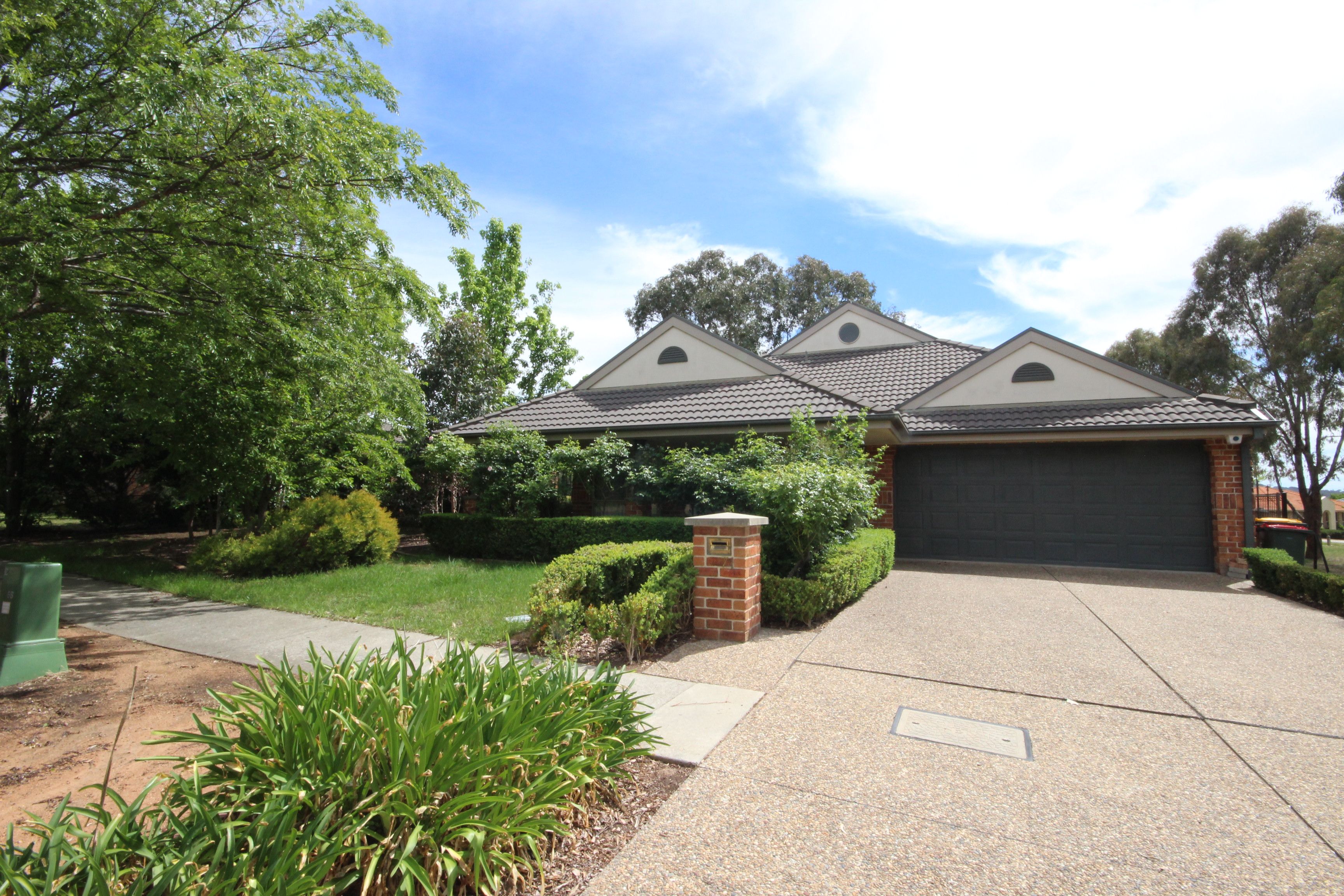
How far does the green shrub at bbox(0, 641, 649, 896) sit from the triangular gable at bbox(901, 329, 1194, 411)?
11.9 metres

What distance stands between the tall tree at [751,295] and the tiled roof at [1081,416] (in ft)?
72.6

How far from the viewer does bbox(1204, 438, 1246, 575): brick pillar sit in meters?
11.0

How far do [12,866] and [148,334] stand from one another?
947 centimetres

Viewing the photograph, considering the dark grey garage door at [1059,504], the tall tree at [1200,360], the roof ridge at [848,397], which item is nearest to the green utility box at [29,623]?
the roof ridge at [848,397]

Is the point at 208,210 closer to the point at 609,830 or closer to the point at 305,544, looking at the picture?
the point at 305,544

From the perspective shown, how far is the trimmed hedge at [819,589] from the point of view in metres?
6.49

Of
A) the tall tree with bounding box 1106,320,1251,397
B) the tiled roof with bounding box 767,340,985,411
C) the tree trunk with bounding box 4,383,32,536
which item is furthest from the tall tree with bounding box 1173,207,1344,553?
the tree trunk with bounding box 4,383,32,536

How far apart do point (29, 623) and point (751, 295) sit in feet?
108

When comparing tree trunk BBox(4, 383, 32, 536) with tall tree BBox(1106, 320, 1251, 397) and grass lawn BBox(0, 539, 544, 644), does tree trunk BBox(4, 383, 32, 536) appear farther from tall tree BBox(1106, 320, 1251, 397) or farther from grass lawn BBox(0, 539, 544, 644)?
tall tree BBox(1106, 320, 1251, 397)

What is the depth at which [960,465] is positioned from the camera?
1275cm

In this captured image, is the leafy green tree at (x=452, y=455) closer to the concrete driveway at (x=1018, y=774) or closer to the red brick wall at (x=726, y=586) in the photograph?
the red brick wall at (x=726, y=586)

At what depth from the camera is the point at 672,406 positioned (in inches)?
533

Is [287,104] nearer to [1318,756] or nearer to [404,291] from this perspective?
[404,291]

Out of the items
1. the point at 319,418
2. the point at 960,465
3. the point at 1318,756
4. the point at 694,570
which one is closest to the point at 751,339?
the point at 960,465
